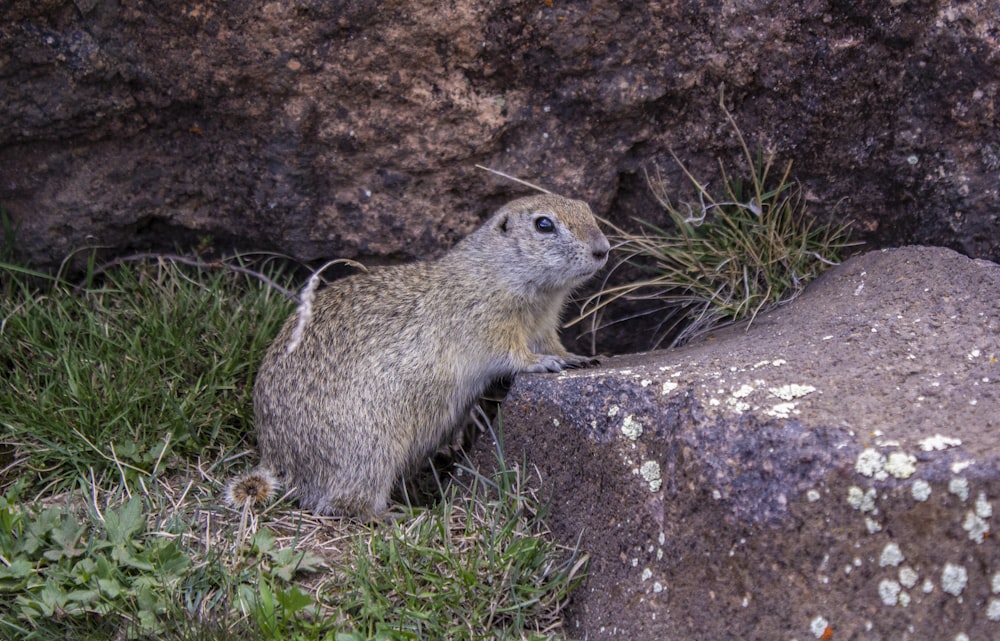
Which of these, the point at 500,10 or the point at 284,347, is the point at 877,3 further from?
the point at 284,347

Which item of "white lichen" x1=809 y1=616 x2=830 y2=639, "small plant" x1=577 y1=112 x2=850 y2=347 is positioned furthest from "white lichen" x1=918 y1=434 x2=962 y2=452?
"small plant" x1=577 y1=112 x2=850 y2=347

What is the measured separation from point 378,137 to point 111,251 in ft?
5.78

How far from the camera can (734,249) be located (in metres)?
5.53

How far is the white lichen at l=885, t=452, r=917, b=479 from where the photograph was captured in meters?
3.46

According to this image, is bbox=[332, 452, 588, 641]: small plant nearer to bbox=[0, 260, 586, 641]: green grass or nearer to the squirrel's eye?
bbox=[0, 260, 586, 641]: green grass

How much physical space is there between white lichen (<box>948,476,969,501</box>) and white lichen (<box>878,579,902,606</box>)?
1.21 feet

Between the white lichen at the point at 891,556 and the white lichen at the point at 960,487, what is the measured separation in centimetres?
27

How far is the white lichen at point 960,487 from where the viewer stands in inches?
132

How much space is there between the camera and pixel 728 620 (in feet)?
12.0

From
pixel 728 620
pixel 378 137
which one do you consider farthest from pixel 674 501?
pixel 378 137

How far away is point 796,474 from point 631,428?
76cm

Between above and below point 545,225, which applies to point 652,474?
below

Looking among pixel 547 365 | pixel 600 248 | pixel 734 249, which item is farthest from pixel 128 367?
pixel 734 249

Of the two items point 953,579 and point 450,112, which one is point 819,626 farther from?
point 450,112
